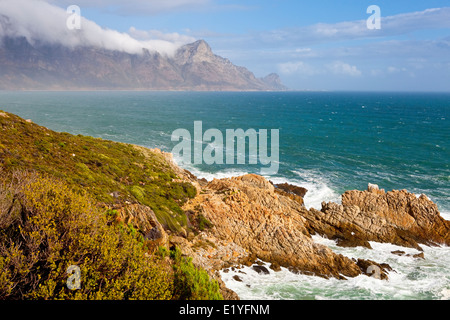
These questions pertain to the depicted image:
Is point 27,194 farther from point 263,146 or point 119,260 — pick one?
point 263,146

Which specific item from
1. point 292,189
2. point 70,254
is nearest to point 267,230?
point 292,189

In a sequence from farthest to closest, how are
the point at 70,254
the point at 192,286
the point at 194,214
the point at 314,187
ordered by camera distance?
the point at 314,187, the point at 194,214, the point at 192,286, the point at 70,254

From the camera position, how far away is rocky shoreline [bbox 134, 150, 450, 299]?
30.9 m

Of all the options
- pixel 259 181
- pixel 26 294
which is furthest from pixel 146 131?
pixel 26 294

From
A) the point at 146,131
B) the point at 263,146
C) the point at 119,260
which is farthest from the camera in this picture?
the point at 146,131

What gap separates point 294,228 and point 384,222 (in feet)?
42.9

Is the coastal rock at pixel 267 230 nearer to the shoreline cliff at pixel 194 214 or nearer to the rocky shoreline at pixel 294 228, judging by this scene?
the rocky shoreline at pixel 294 228

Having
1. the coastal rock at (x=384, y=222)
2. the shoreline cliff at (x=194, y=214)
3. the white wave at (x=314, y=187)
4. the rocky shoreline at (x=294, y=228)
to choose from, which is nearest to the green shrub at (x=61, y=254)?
the shoreline cliff at (x=194, y=214)

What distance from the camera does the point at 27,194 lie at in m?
16.7

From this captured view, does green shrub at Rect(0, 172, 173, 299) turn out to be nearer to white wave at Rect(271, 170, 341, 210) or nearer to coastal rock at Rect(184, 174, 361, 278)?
coastal rock at Rect(184, 174, 361, 278)

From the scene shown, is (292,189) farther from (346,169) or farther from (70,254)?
(70,254)

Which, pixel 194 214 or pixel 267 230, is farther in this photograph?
pixel 194 214

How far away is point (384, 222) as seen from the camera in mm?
38562
